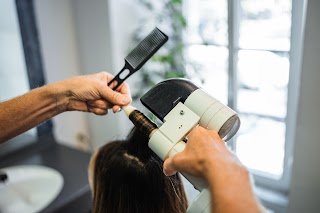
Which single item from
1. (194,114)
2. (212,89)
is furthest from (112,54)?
(194,114)

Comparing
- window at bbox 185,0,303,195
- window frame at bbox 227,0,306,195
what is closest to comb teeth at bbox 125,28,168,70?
window frame at bbox 227,0,306,195

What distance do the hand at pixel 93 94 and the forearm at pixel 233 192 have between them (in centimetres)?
44

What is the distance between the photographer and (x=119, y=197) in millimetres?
838

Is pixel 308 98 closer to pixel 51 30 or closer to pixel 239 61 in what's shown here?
pixel 239 61

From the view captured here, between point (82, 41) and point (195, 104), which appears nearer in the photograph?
point (195, 104)

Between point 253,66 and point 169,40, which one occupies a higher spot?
point 169,40

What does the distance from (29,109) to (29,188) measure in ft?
1.56

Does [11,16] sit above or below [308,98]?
above

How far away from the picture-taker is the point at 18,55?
1465 millimetres

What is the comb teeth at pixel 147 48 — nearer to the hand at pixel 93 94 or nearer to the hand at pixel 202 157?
the hand at pixel 93 94

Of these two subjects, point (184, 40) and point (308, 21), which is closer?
point (308, 21)

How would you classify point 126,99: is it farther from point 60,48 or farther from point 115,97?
point 60,48

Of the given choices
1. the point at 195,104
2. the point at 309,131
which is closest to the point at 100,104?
the point at 195,104

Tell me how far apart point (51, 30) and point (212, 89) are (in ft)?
3.15
